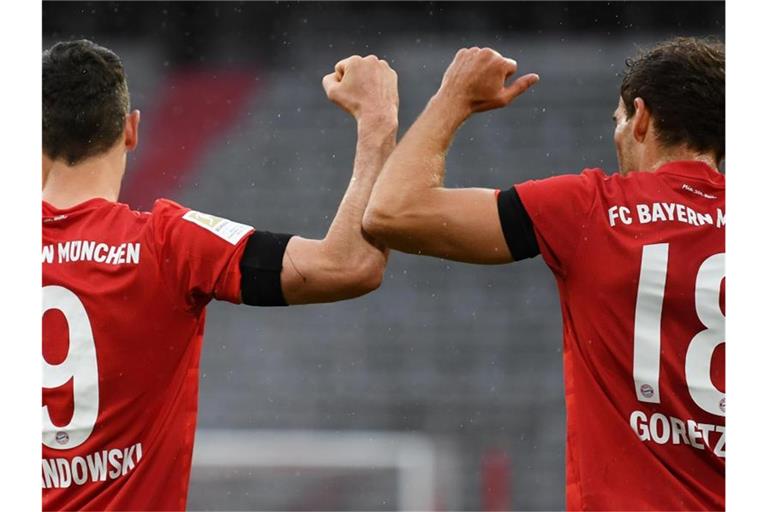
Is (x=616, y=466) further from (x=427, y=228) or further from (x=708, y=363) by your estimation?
(x=427, y=228)

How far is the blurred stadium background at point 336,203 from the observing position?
30.5 ft

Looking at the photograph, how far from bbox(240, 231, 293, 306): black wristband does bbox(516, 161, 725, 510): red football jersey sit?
1.76 ft

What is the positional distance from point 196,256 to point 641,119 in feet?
3.30

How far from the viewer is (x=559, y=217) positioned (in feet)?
8.13

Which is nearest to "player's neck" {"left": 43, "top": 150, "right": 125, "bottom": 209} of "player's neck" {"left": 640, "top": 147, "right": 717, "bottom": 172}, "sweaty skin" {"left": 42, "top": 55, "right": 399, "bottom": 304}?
"sweaty skin" {"left": 42, "top": 55, "right": 399, "bottom": 304}

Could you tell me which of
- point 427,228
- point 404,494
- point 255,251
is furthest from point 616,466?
point 404,494

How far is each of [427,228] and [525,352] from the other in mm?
7844

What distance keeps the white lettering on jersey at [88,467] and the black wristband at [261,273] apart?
1.33ft

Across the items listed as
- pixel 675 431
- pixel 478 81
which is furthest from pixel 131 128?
pixel 675 431

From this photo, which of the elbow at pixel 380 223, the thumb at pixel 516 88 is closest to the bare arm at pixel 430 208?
the elbow at pixel 380 223

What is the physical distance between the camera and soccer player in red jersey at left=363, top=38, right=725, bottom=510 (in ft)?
7.97

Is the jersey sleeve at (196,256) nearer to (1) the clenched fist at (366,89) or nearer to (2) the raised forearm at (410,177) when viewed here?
(2) the raised forearm at (410,177)

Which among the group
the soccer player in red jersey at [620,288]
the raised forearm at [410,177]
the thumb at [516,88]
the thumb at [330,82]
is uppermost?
the thumb at [330,82]

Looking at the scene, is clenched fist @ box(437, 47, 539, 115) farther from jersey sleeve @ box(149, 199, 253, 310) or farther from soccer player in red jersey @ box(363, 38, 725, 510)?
jersey sleeve @ box(149, 199, 253, 310)
